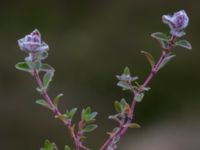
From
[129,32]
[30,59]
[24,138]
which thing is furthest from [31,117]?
[30,59]

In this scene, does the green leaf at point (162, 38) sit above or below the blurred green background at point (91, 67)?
above

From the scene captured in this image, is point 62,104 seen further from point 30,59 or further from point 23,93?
point 30,59

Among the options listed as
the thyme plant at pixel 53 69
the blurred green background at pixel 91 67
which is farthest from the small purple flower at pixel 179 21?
the blurred green background at pixel 91 67

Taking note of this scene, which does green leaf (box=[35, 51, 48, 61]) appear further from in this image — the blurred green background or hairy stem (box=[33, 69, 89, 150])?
the blurred green background

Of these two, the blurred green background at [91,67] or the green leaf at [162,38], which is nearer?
the green leaf at [162,38]

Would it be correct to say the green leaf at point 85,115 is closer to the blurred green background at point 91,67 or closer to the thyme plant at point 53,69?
the thyme plant at point 53,69

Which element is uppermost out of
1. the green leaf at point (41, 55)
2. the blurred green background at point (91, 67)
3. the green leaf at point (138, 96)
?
the green leaf at point (41, 55)

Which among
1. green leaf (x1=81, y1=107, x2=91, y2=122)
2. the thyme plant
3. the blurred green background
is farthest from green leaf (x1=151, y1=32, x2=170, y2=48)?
the blurred green background

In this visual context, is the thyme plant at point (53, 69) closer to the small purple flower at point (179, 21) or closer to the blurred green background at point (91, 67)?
the small purple flower at point (179, 21)
